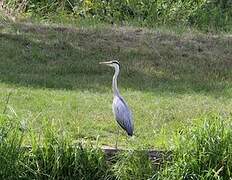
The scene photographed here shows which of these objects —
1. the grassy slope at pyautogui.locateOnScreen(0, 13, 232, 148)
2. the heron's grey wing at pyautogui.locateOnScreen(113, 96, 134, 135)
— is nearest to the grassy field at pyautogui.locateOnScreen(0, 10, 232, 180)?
the grassy slope at pyautogui.locateOnScreen(0, 13, 232, 148)

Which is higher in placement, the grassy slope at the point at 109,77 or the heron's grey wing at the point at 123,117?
the heron's grey wing at the point at 123,117

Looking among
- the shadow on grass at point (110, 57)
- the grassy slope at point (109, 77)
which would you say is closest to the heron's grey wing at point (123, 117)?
the grassy slope at point (109, 77)

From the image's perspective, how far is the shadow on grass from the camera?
42.3ft

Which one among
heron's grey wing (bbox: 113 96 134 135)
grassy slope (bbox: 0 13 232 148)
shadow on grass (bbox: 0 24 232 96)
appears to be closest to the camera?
heron's grey wing (bbox: 113 96 134 135)

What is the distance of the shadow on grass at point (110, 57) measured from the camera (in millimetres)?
12891

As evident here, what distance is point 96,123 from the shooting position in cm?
1023

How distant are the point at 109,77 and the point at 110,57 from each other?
1.27 meters

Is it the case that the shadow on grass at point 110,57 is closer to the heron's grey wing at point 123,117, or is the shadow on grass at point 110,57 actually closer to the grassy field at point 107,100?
the grassy field at point 107,100

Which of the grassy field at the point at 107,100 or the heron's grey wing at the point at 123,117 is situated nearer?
the grassy field at the point at 107,100

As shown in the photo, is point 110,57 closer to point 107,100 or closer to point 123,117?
point 107,100

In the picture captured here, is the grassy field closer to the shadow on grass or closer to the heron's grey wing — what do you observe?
the shadow on grass

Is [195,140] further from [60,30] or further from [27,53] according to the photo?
[60,30]

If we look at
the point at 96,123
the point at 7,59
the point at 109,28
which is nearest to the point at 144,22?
the point at 109,28

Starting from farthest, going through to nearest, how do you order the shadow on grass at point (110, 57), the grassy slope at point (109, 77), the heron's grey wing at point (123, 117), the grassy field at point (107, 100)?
the shadow on grass at point (110, 57)
the grassy slope at point (109, 77)
the heron's grey wing at point (123, 117)
the grassy field at point (107, 100)
